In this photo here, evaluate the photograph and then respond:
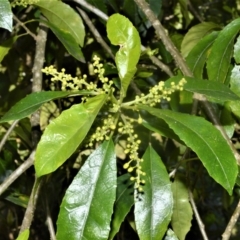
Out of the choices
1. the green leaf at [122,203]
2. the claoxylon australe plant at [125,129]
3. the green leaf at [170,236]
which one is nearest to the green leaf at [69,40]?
the claoxylon australe plant at [125,129]

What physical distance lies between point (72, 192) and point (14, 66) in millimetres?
770

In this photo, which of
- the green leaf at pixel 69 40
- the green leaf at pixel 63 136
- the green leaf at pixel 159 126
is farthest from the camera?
the green leaf at pixel 69 40

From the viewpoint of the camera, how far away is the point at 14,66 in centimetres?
144

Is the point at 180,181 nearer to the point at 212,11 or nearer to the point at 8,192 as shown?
the point at 8,192

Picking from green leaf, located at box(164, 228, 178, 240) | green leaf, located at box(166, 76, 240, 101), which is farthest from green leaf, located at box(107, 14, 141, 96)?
green leaf, located at box(164, 228, 178, 240)

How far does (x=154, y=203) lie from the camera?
32.6 inches

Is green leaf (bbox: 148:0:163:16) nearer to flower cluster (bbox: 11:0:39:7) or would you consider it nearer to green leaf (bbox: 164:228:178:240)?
flower cluster (bbox: 11:0:39:7)

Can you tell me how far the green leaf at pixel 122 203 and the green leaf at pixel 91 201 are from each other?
0.34 feet

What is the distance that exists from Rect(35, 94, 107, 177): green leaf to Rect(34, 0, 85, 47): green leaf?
0.38 metres

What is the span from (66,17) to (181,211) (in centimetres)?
46

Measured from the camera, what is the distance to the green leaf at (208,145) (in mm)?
642

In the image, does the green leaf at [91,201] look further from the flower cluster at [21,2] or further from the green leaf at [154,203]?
the flower cluster at [21,2]

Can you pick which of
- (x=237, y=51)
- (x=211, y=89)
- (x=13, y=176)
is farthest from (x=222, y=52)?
(x=13, y=176)

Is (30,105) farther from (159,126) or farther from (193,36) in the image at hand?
(193,36)
